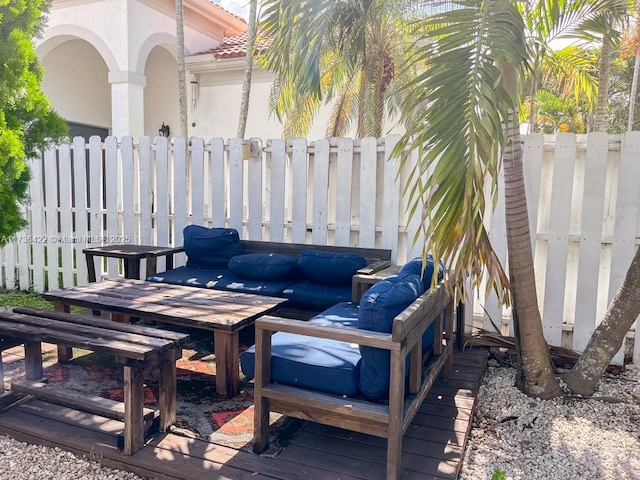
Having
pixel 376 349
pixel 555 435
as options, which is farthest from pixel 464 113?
pixel 555 435

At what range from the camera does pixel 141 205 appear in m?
5.66

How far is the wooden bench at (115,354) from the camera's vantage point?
2.43 m

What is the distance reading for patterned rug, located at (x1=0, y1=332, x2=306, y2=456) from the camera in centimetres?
268

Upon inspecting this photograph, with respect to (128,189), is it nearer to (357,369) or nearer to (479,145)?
(357,369)

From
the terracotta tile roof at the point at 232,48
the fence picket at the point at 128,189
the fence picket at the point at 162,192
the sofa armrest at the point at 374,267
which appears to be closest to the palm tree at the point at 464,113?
the sofa armrest at the point at 374,267

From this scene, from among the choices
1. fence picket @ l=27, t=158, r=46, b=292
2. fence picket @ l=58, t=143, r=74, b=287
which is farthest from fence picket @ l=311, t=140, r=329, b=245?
fence picket @ l=27, t=158, r=46, b=292

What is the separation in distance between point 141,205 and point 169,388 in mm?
3468

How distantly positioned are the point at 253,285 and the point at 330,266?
0.69m

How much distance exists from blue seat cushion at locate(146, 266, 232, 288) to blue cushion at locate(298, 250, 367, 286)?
767 millimetres

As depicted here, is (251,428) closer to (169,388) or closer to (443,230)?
(169,388)

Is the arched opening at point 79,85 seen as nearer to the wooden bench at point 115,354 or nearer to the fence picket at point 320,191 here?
the fence picket at point 320,191

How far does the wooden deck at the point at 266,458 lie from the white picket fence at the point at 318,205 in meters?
1.20

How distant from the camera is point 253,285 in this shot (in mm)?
4250

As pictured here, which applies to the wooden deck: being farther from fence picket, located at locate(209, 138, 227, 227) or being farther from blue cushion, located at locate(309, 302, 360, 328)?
fence picket, located at locate(209, 138, 227, 227)
